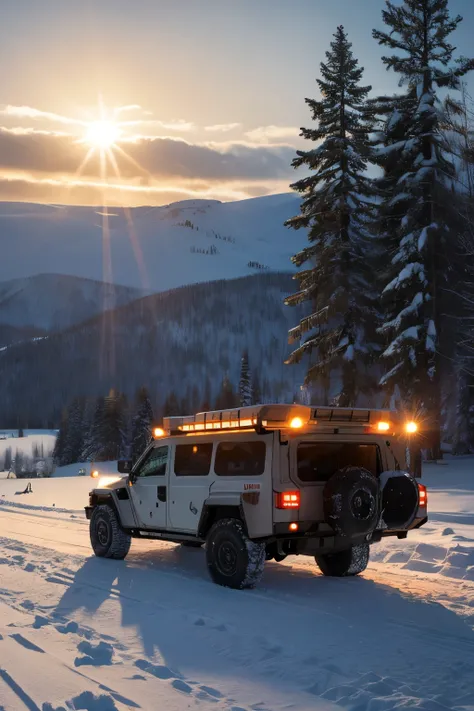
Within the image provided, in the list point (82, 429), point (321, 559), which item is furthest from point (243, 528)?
point (82, 429)

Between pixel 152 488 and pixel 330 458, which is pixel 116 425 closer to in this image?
pixel 152 488

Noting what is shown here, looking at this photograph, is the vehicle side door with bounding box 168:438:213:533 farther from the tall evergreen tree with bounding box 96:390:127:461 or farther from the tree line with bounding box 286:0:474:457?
the tall evergreen tree with bounding box 96:390:127:461

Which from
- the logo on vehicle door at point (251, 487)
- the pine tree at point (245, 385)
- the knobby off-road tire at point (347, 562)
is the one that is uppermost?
the pine tree at point (245, 385)

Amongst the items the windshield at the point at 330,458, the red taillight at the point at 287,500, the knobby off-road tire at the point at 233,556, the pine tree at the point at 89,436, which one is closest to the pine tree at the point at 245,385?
the pine tree at the point at 89,436

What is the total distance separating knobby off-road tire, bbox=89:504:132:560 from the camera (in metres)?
11.4

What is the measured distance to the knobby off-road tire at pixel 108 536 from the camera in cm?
1139

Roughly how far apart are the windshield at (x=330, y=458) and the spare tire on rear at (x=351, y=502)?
37cm

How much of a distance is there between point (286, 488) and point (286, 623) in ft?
5.70

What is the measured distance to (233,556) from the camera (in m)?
9.20

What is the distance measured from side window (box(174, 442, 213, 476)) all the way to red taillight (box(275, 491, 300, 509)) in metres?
1.57

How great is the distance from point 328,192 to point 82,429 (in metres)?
82.3

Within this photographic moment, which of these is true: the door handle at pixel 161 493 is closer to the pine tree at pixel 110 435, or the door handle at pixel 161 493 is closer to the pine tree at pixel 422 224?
the pine tree at pixel 422 224

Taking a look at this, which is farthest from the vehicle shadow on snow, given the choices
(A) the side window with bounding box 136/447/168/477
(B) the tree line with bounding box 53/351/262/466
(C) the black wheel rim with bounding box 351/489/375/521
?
(B) the tree line with bounding box 53/351/262/466

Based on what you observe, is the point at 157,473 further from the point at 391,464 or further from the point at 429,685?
the point at 429,685
